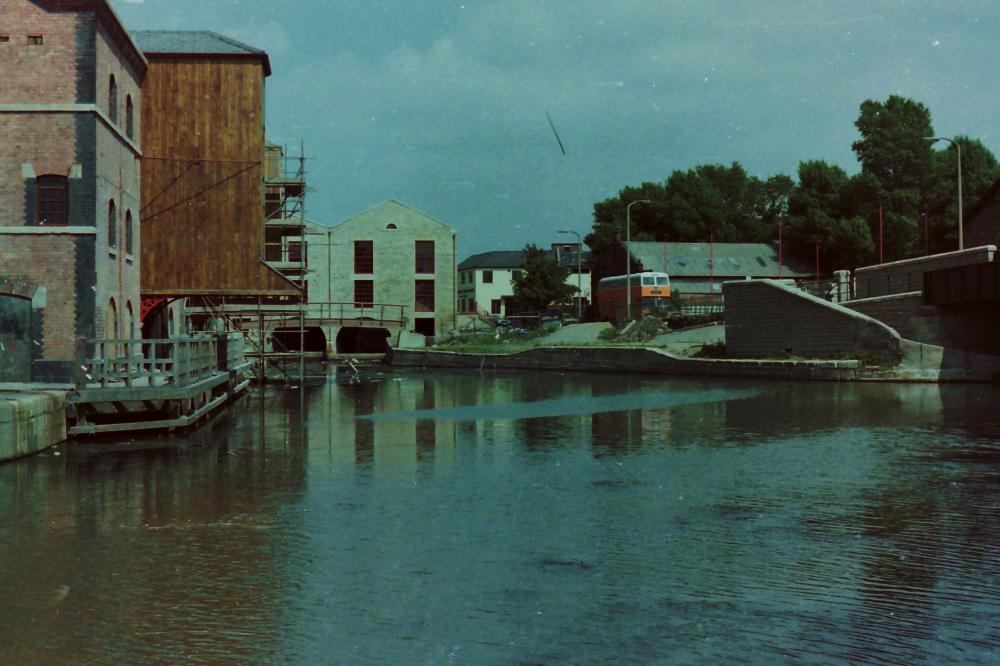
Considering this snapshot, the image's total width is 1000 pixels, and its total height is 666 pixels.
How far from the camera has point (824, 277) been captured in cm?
8750

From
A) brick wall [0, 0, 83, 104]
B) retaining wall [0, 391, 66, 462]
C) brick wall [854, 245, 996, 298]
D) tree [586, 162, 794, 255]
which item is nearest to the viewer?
retaining wall [0, 391, 66, 462]

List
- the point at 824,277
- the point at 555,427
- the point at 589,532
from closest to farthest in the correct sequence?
the point at 589,532
the point at 555,427
the point at 824,277

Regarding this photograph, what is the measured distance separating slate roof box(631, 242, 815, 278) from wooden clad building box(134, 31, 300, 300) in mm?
54291

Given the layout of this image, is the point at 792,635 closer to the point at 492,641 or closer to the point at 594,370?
the point at 492,641

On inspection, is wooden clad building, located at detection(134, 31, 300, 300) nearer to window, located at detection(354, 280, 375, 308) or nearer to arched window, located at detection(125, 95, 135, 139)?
arched window, located at detection(125, 95, 135, 139)

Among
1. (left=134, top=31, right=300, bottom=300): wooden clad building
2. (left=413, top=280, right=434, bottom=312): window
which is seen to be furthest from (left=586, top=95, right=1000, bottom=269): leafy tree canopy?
(left=134, top=31, right=300, bottom=300): wooden clad building

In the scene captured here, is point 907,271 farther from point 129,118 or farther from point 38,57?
point 38,57

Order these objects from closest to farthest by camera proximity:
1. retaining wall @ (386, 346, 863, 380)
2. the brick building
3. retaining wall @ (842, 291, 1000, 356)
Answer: the brick building → retaining wall @ (842, 291, 1000, 356) → retaining wall @ (386, 346, 863, 380)

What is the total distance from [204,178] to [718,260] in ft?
201

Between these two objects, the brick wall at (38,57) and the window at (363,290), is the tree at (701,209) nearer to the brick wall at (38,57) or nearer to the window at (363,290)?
the window at (363,290)

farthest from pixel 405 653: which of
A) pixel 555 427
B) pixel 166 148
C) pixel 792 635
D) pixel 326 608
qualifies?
pixel 166 148

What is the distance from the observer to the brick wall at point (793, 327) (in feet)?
125

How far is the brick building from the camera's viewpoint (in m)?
25.2

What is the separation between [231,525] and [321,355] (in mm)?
63264
